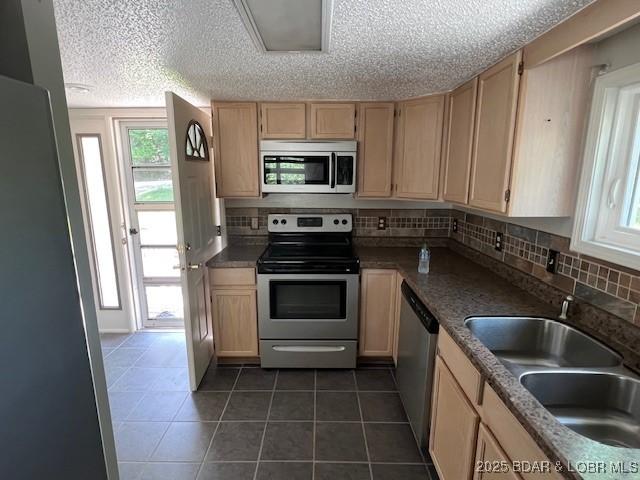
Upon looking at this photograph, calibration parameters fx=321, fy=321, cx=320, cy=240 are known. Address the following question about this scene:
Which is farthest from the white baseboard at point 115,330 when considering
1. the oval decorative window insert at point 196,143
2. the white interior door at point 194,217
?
the oval decorative window insert at point 196,143

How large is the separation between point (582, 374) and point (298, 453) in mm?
1475

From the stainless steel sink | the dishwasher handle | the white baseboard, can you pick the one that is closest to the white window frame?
the stainless steel sink

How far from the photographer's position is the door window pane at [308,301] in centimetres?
251

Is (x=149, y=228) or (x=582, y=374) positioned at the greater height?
(x=149, y=228)

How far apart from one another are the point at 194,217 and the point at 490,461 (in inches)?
82.5

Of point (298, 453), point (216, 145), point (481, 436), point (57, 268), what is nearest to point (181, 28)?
point (57, 268)

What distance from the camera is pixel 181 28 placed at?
1321 mm

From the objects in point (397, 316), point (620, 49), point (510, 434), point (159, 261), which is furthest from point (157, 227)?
point (620, 49)

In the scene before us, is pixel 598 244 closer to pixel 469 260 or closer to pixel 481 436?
pixel 481 436

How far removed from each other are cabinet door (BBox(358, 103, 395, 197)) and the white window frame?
139cm

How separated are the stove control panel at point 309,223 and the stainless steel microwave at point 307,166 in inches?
14.3

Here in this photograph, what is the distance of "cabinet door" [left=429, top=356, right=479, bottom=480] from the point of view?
127 centimetres

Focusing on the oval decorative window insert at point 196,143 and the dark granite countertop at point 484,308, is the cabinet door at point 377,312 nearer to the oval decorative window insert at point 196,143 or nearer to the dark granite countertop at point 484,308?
the dark granite countertop at point 484,308

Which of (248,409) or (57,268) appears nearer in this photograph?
(57,268)
